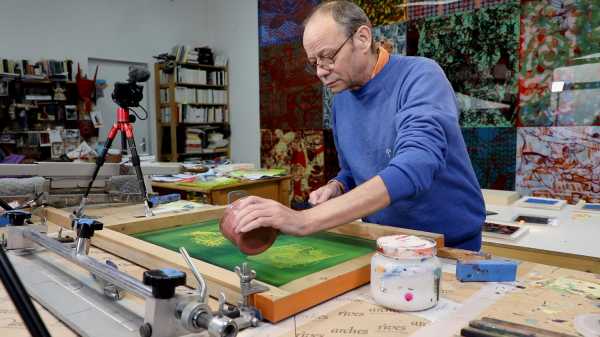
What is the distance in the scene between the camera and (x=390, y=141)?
4.66 feet

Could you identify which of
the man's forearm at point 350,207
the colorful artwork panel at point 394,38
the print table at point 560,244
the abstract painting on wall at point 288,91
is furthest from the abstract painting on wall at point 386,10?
the man's forearm at point 350,207

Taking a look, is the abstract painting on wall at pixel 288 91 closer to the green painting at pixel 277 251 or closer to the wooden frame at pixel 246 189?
the wooden frame at pixel 246 189

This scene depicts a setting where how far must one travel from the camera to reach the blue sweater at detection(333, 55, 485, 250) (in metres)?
1.18

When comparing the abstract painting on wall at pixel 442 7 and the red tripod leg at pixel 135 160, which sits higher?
the abstract painting on wall at pixel 442 7

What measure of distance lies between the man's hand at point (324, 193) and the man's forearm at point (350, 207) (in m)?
0.44

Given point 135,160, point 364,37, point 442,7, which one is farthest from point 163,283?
point 442,7

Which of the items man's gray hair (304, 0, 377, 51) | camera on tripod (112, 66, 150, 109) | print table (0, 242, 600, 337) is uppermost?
man's gray hair (304, 0, 377, 51)

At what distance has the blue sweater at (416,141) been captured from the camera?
118 centimetres

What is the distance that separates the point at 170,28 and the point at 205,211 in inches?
220

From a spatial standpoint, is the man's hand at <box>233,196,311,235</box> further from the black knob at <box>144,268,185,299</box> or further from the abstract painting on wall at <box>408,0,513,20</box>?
the abstract painting on wall at <box>408,0,513,20</box>

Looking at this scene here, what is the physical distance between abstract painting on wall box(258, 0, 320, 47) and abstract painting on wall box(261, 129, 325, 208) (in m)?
1.13

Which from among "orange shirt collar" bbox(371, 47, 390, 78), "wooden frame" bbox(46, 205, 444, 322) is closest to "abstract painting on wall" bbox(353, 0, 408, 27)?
"orange shirt collar" bbox(371, 47, 390, 78)

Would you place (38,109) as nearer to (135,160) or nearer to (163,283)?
(135,160)

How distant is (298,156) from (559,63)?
2.91 metres
